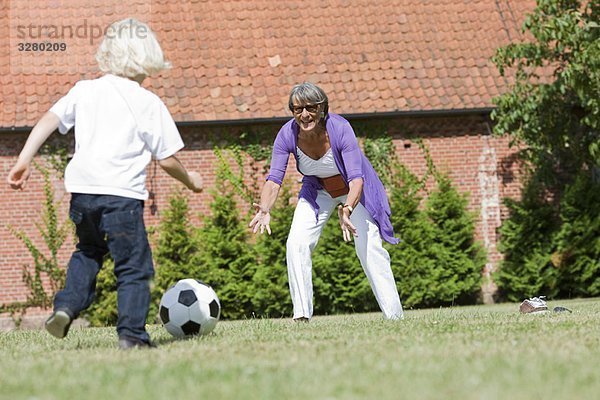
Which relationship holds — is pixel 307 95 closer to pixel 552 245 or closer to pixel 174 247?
pixel 174 247

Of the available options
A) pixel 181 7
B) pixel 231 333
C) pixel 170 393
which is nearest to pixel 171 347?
pixel 231 333

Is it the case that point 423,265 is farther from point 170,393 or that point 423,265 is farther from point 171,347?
point 170,393

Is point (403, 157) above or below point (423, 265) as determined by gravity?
above

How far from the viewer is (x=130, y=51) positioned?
19.3 ft

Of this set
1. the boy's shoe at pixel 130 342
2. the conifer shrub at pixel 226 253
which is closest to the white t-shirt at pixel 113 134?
the boy's shoe at pixel 130 342

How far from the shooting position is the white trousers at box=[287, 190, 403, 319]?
819cm

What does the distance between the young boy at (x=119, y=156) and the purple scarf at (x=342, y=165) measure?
2203 millimetres

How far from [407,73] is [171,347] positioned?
1345cm

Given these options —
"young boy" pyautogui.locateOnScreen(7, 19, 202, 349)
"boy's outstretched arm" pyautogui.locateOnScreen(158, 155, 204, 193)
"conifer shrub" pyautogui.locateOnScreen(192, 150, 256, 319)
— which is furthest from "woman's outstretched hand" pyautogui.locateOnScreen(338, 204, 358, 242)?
"conifer shrub" pyautogui.locateOnScreen(192, 150, 256, 319)

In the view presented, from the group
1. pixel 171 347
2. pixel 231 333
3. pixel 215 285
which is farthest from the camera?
pixel 215 285

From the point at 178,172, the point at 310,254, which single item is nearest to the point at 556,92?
the point at 310,254

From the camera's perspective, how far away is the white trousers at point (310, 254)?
819 centimetres

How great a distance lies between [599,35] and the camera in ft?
52.1

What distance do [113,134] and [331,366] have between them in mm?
2056
